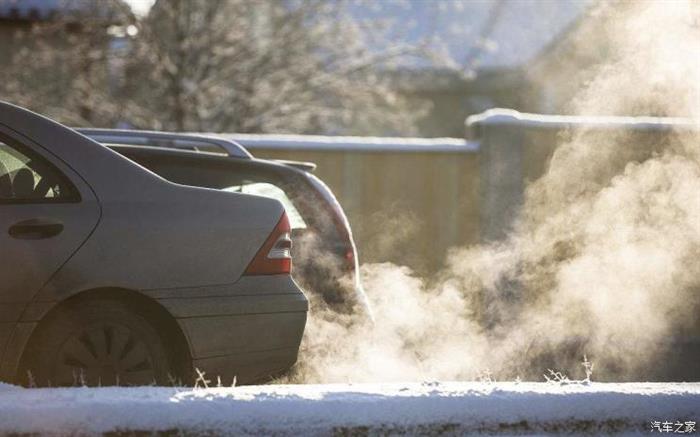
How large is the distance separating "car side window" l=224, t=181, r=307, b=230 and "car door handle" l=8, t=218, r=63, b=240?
59.5 inches

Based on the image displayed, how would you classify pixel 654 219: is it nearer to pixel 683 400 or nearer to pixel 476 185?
pixel 476 185

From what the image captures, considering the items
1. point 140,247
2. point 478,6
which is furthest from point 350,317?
point 478,6

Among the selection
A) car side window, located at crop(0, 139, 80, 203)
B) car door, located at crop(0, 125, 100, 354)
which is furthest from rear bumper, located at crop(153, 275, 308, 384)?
car side window, located at crop(0, 139, 80, 203)

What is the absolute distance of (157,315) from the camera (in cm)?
453

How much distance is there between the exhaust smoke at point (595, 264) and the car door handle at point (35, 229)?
270 centimetres

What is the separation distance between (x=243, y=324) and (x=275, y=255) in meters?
0.38

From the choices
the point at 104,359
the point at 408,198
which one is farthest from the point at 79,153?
the point at 408,198

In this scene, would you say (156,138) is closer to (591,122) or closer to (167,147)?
(167,147)

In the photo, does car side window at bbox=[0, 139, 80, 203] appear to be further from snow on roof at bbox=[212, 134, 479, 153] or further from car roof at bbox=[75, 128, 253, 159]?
snow on roof at bbox=[212, 134, 479, 153]

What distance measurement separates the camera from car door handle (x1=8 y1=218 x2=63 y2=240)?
14.2ft

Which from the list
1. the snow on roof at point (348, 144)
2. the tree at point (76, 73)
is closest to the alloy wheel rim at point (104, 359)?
the snow on roof at point (348, 144)

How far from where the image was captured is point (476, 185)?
10461 mm

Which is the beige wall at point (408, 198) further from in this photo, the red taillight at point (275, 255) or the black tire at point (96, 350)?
the black tire at point (96, 350)

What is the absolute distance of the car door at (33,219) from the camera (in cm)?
425
